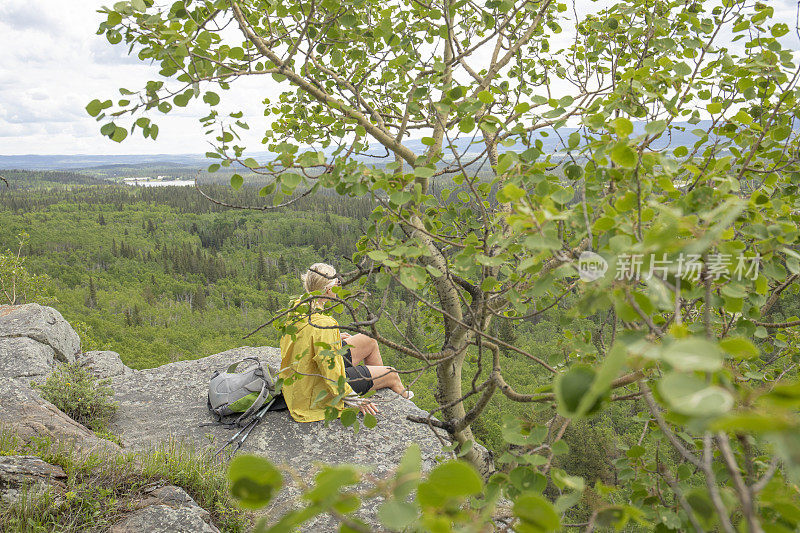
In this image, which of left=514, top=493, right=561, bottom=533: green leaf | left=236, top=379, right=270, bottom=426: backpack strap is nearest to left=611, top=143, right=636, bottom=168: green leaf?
left=514, top=493, right=561, bottom=533: green leaf

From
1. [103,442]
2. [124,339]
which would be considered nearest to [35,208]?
[124,339]

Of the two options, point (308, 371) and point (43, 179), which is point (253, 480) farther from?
point (43, 179)

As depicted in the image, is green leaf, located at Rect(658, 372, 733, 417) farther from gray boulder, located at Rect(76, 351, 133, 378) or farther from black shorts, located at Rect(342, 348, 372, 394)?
gray boulder, located at Rect(76, 351, 133, 378)

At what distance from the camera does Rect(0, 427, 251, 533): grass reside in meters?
2.90

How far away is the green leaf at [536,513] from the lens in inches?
26.4

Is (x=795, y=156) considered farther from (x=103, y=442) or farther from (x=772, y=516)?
(x=103, y=442)

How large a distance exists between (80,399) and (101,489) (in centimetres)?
373

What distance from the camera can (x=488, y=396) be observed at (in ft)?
8.55

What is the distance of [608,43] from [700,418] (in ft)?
13.3

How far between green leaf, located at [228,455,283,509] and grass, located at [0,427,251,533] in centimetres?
327

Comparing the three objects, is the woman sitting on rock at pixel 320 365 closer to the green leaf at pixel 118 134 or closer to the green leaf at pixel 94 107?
the green leaf at pixel 118 134

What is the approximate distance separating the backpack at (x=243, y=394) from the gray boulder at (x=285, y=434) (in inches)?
8.8

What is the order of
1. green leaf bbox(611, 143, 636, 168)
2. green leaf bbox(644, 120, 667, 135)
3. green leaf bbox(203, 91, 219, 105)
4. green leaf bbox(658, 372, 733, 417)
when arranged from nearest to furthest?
1. green leaf bbox(658, 372, 733, 417)
2. green leaf bbox(611, 143, 636, 168)
3. green leaf bbox(644, 120, 667, 135)
4. green leaf bbox(203, 91, 219, 105)

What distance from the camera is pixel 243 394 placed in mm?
6156
